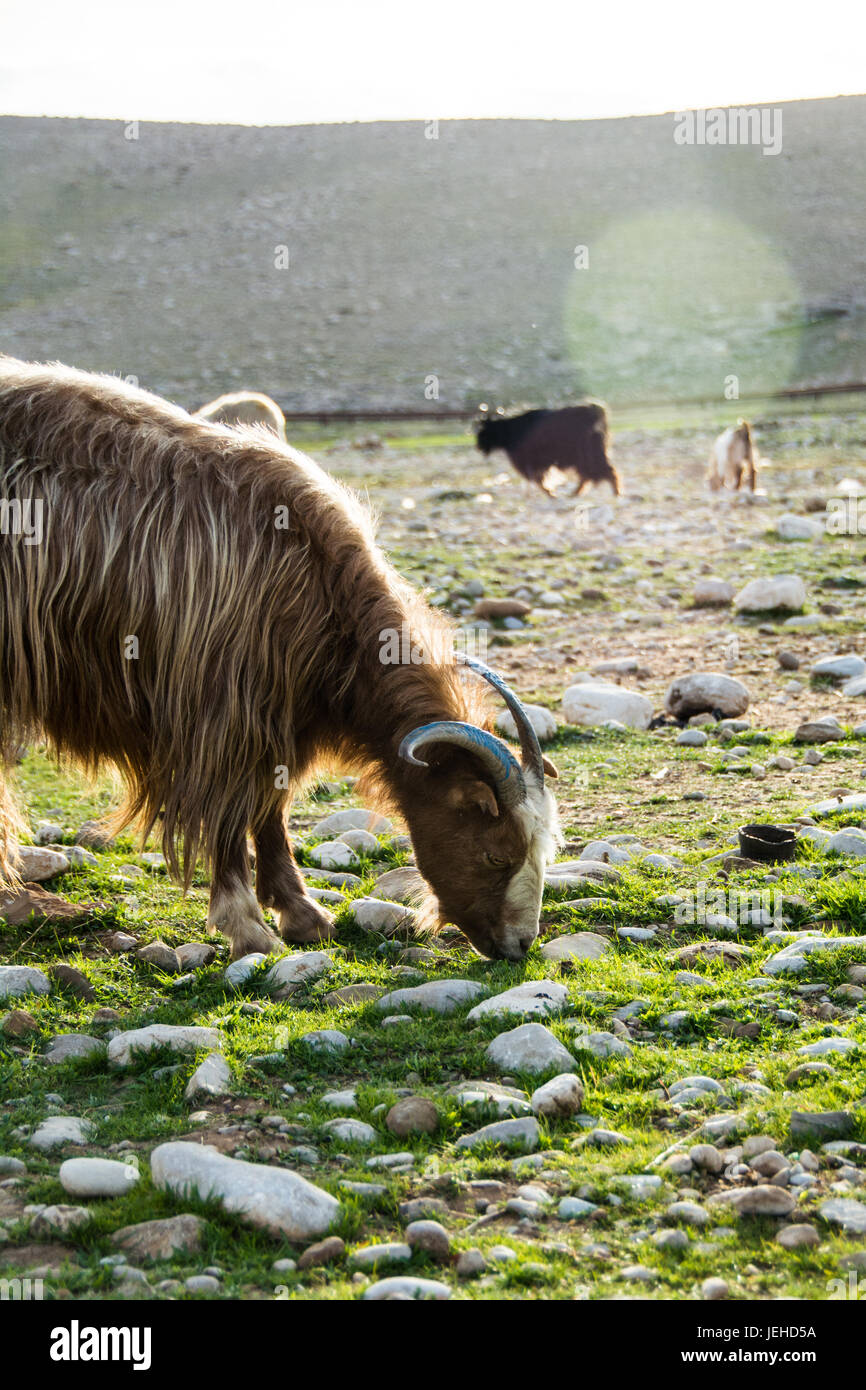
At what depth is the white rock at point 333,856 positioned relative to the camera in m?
6.36

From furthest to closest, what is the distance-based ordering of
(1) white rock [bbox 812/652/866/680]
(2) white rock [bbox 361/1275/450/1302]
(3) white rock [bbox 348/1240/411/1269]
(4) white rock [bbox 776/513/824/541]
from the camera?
(4) white rock [bbox 776/513/824/541], (1) white rock [bbox 812/652/866/680], (3) white rock [bbox 348/1240/411/1269], (2) white rock [bbox 361/1275/450/1302]

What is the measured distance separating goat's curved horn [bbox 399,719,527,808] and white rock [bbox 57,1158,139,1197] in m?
1.92

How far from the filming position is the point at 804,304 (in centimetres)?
5906

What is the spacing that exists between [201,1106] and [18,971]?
1286 mm

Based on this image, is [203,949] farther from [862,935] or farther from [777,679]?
[777,679]

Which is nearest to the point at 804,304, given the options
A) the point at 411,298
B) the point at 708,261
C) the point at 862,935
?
the point at 708,261

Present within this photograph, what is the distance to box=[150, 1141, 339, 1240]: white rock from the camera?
330 cm

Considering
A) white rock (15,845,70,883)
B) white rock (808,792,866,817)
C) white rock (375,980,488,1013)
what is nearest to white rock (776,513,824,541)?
white rock (808,792,866,817)

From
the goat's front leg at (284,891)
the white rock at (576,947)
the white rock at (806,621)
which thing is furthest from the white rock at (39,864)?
the white rock at (806,621)

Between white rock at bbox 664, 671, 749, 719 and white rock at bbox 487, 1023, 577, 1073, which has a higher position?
white rock at bbox 664, 671, 749, 719

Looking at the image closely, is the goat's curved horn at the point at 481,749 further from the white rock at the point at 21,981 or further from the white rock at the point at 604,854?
the white rock at the point at 21,981

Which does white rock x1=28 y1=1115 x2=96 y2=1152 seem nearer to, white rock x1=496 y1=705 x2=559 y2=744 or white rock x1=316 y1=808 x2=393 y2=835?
white rock x1=316 y1=808 x2=393 y2=835

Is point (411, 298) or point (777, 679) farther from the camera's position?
point (411, 298)

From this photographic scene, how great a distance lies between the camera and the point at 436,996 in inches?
186
